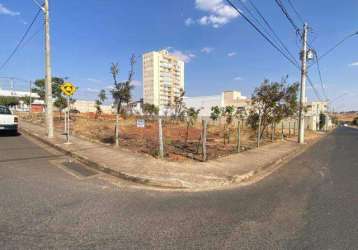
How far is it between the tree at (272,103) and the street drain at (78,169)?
1400 cm

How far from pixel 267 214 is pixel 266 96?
14273mm

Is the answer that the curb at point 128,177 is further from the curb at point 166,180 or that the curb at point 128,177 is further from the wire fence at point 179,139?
the wire fence at point 179,139

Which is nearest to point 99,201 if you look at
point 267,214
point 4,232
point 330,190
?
point 4,232

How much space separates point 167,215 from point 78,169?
13.1ft

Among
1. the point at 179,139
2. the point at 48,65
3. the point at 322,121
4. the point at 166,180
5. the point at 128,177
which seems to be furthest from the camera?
the point at 322,121

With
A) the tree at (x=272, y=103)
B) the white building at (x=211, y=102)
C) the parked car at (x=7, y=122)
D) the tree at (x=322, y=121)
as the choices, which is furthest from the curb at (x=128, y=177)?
the white building at (x=211, y=102)

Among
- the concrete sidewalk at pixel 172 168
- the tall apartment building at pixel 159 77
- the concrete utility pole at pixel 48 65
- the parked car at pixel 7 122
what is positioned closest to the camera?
the concrete sidewalk at pixel 172 168

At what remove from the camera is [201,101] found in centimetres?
8275

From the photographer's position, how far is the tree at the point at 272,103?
1655 cm

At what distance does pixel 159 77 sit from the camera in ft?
333

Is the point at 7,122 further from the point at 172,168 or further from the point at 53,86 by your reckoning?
the point at 53,86

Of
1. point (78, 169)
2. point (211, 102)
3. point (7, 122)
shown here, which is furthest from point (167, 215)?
point (211, 102)

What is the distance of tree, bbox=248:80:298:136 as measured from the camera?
54.3 feet

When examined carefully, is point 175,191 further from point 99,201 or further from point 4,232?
point 4,232
